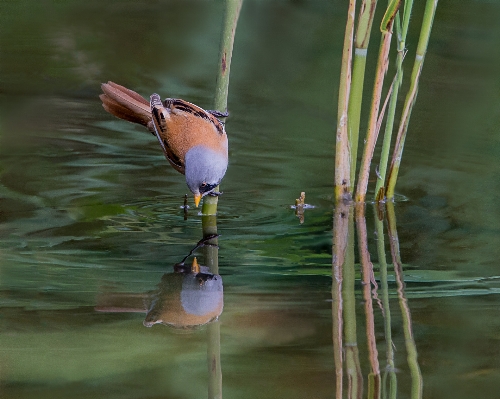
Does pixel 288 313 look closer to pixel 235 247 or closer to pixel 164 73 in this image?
pixel 235 247

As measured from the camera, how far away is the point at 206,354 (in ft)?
8.11

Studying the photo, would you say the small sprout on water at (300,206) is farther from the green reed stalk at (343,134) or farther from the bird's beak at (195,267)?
the bird's beak at (195,267)

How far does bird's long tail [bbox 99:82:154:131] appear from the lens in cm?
425

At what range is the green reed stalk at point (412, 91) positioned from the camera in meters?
3.76

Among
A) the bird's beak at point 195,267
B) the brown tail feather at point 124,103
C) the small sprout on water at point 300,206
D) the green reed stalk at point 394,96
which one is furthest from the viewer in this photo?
the brown tail feather at point 124,103

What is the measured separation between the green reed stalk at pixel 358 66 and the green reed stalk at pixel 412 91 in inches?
8.2

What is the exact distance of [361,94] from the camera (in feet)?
12.8

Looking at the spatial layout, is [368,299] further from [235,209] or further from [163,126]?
[163,126]

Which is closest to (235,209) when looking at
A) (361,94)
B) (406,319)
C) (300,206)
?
(300,206)

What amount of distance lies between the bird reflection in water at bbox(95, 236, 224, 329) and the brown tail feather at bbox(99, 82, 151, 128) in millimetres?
1393

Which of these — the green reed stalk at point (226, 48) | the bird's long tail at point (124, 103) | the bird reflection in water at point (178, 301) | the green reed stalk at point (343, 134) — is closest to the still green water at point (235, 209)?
the bird reflection in water at point (178, 301)

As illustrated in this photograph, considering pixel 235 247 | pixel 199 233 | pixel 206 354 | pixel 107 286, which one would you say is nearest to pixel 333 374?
pixel 206 354

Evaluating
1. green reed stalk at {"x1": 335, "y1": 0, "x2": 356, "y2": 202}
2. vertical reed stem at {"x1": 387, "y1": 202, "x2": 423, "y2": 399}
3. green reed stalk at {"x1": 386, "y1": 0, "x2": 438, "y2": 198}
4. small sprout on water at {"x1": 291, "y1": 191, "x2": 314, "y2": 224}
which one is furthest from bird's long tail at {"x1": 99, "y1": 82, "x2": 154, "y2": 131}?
vertical reed stem at {"x1": 387, "y1": 202, "x2": 423, "y2": 399}

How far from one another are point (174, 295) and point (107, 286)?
0.82ft
